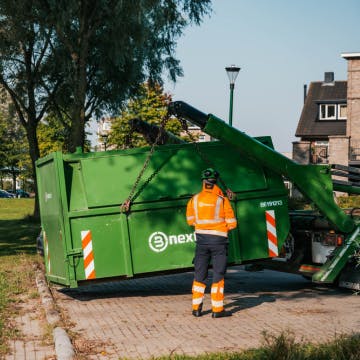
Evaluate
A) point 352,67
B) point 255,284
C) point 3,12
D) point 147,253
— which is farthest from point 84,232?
point 352,67

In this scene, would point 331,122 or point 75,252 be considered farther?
point 331,122

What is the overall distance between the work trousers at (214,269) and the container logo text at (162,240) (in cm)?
119

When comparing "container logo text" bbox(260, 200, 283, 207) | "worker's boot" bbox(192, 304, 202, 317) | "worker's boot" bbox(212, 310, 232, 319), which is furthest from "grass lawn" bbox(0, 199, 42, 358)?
"container logo text" bbox(260, 200, 283, 207)

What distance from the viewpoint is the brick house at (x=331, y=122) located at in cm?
5125

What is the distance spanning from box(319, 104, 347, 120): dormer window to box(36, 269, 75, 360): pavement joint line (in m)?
53.0

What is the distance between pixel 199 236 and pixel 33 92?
20.3 m

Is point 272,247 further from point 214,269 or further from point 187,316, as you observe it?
point 187,316

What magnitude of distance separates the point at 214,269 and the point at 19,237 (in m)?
15.3

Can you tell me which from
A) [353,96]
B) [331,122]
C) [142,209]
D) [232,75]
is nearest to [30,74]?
[232,75]

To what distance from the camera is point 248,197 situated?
10.8 meters

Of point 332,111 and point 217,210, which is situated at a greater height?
point 217,210

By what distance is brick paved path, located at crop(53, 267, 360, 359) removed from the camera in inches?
300

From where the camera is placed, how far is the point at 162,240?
419 inches

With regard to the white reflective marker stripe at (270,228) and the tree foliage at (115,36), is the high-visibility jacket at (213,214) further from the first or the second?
the tree foliage at (115,36)
